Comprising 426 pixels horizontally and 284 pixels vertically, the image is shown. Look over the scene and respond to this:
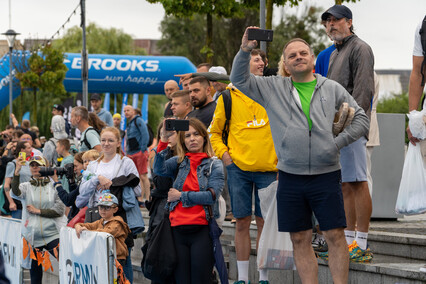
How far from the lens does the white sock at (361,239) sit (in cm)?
664

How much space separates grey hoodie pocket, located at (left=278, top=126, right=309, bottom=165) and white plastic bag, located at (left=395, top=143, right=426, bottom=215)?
2.67 ft

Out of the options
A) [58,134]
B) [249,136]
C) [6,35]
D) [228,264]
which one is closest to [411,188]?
[249,136]

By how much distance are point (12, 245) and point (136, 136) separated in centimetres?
549

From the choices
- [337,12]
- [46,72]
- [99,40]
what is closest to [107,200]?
[337,12]

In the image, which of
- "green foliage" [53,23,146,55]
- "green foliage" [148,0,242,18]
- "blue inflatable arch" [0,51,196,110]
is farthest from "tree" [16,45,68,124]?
"green foliage" [53,23,146,55]

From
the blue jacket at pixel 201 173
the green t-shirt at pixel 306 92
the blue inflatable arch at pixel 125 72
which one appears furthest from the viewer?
the blue inflatable arch at pixel 125 72

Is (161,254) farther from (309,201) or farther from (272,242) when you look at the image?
(309,201)

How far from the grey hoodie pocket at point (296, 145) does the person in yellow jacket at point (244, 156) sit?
4.49ft

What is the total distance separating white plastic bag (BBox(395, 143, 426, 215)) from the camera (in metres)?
5.68

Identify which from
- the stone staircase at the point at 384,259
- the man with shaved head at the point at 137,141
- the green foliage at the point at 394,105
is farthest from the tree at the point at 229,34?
the stone staircase at the point at 384,259

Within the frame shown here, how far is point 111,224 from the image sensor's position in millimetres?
7727

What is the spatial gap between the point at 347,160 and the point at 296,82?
3.79 ft

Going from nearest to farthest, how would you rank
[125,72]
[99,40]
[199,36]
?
1. [125,72]
2. [99,40]
3. [199,36]

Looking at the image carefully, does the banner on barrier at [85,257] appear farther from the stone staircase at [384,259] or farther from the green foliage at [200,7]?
the green foliage at [200,7]
